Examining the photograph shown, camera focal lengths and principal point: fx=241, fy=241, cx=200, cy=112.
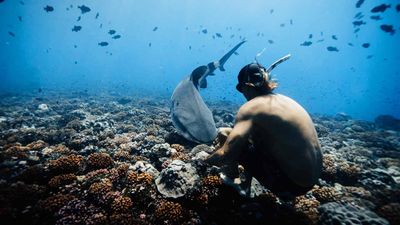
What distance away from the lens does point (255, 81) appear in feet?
13.0

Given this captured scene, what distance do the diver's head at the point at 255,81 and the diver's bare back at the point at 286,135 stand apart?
421mm

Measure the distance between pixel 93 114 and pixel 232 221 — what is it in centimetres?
1465

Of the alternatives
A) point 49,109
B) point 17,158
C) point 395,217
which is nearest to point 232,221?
point 395,217

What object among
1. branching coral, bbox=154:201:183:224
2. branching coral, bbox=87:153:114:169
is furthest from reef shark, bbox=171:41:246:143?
branching coral, bbox=87:153:114:169

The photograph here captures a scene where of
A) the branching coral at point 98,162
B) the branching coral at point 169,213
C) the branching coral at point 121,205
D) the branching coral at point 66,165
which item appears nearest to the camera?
the branching coral at point 169,213

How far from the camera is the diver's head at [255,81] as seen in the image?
391cm

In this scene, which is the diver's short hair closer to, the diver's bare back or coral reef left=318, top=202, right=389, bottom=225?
the diver's bare back

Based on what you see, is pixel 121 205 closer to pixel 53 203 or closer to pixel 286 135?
pixel 53 203

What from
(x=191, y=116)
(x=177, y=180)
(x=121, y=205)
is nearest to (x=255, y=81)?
(x=191, y=116)

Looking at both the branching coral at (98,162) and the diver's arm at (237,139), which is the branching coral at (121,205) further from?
the diver's arm at (237,139)

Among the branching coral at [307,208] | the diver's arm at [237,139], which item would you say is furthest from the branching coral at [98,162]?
the branching coral at [307,208]

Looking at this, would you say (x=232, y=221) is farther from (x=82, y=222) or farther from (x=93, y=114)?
(x=93, y=114)

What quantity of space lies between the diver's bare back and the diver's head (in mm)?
421

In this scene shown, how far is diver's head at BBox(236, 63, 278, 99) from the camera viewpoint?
3.91 m
